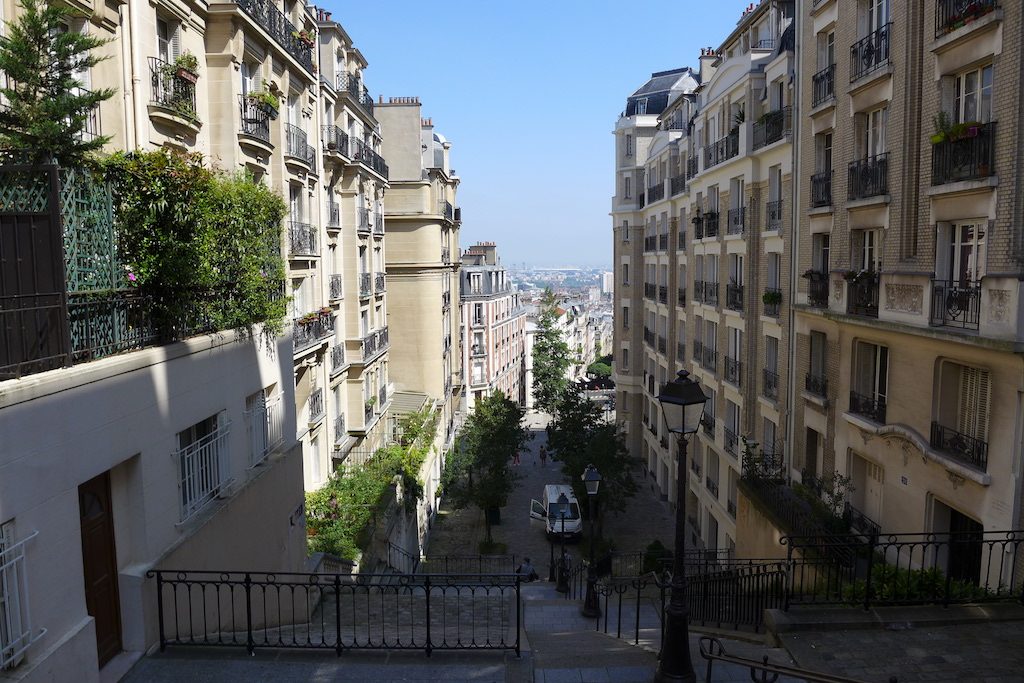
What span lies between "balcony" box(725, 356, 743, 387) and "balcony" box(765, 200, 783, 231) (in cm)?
463

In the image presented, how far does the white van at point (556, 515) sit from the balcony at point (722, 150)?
14433mm

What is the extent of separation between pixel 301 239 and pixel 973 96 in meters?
17.4

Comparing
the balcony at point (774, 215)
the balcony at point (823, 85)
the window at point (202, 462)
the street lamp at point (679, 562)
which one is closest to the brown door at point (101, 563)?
the window at point (202, 462)

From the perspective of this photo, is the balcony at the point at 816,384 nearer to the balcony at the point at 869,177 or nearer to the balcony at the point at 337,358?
the balcony at the point at 869,177

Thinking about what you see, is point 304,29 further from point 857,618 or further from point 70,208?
point 857,618

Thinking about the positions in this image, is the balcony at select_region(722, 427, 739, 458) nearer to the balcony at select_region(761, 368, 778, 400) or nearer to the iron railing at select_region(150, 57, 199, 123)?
the balcony at select_region(761, 368, 778, 400)

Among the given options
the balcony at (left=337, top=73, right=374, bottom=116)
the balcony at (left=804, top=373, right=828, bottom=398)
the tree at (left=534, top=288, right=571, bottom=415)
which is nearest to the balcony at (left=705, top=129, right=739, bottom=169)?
the balcony at (left=804, top=373, right=828, bottom=398)

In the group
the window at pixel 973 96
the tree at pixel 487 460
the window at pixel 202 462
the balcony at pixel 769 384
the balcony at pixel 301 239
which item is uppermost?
the window at pixel 973 96

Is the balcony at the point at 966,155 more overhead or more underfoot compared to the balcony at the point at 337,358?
more overhead

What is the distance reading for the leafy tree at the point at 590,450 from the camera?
31.3m

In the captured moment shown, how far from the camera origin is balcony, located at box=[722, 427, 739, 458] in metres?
25.6

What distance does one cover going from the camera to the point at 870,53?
16.2m

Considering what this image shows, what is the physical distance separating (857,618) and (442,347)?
33720 millimetres

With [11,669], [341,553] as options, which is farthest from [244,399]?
[341,553]
